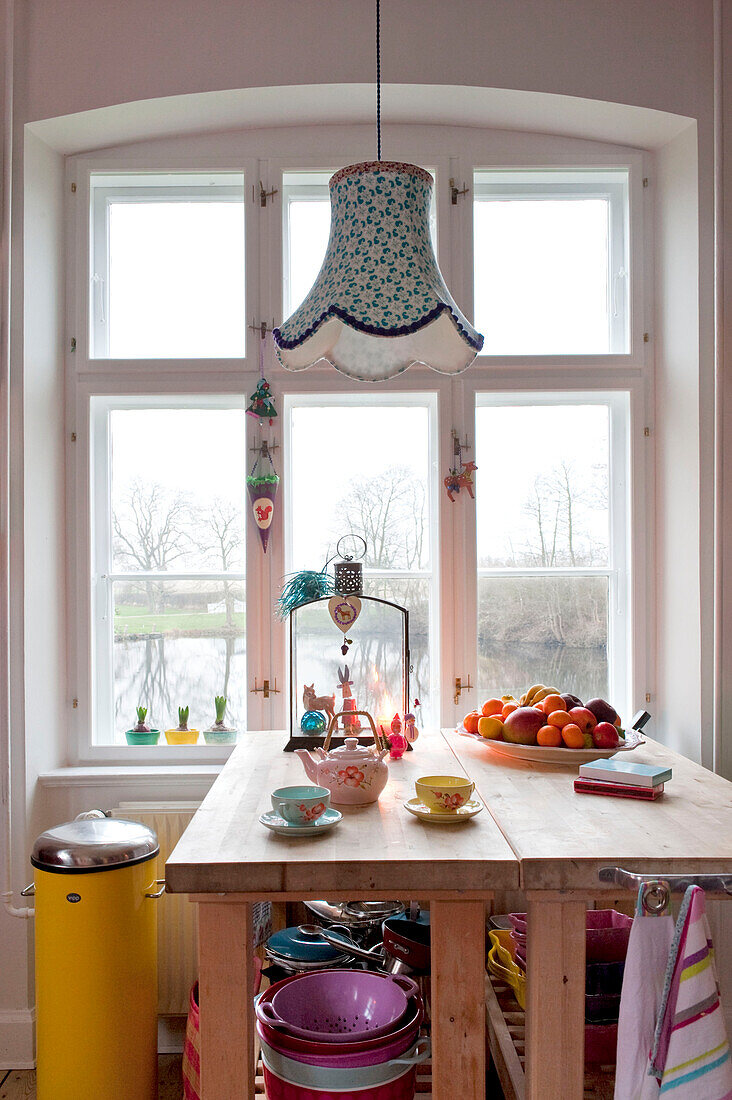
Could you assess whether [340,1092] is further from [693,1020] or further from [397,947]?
[693,1020]

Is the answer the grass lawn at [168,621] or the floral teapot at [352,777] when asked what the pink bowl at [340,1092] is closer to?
the floral teapot at [352,777]

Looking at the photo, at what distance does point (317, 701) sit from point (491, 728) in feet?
1.64

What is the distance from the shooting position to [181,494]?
307 cm

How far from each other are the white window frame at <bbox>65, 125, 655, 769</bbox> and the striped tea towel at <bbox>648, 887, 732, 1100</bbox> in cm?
172

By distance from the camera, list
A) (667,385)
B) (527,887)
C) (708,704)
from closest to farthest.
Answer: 1. (527,887)
2. (708,704)
3. (667,385)

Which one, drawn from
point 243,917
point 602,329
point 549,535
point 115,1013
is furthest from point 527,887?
point 602,329

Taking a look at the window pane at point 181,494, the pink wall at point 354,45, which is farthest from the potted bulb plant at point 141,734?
the pink wall at point 354,45

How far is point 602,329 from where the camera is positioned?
309 centimetres

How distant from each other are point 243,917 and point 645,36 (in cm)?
279

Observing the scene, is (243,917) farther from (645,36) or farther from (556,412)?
(645,36)

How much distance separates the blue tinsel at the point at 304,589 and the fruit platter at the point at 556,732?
613 mm

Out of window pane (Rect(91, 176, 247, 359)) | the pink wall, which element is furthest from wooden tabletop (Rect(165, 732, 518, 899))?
the pink wall

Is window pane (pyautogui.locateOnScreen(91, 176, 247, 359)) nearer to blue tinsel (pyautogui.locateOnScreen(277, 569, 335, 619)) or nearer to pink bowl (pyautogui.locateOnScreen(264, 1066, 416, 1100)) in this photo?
blue tinsel (pyautogui.locateOnScreen(277, 569, 335, 619))

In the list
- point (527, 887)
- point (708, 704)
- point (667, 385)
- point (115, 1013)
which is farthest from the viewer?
point (667, 385)
